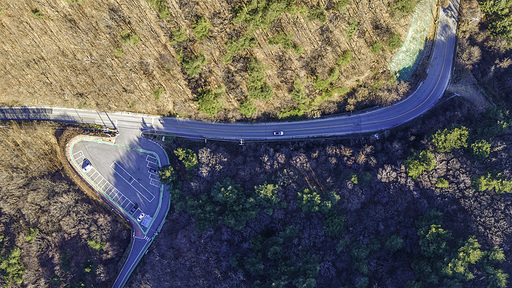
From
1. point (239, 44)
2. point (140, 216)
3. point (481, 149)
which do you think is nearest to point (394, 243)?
point (481, 149)

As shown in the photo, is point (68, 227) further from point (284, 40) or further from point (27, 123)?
point (284, 40)

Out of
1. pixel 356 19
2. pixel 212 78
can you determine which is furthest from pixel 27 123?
pixel 356 19

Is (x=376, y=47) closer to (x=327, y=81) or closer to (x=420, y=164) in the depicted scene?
(x=327, y=81)

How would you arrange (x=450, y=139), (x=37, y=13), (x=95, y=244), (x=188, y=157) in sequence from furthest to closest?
1. (x=188, y=157)
2. (x=95, y=244)
3. (x=450, y=139)
4. (x=37, y=13)

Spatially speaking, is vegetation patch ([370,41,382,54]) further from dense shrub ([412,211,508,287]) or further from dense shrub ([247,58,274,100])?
dense shrub ([412,211,508,287])

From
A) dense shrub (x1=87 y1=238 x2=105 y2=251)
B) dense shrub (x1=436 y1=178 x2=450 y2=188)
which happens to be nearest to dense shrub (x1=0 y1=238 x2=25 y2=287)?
dense shrub (x1=87 y1=238 x2=105 y2=251)

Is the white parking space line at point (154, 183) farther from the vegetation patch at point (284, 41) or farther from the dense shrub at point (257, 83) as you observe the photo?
the vegetation patch at point (284, 41)
